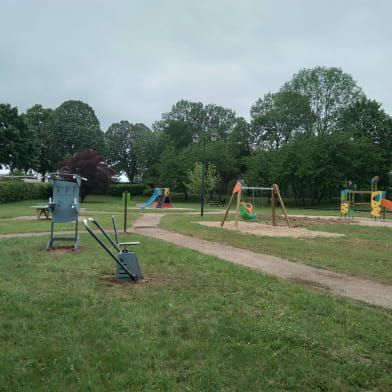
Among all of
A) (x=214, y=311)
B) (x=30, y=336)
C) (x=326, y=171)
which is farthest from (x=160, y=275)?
(x=326, y=171)

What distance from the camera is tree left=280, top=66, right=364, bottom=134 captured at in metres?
48.4

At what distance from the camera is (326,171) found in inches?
1427

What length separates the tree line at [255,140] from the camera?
37.9 m

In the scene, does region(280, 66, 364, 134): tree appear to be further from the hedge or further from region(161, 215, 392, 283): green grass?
region(161, 215, 392, 283): green grass

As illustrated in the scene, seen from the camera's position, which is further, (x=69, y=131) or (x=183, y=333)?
(x=69, y=131)

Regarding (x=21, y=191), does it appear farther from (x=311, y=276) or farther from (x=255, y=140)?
(x=311, y=276)

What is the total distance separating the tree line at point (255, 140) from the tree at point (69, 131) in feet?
0.50

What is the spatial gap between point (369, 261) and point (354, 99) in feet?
155

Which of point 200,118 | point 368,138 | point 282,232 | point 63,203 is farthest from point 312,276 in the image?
point 200,118

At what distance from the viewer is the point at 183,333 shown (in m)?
3.50

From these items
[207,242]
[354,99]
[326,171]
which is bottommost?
[207,242]

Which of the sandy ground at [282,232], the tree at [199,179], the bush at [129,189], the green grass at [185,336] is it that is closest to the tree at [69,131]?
the bush at [129,189]

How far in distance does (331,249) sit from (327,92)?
150 ft

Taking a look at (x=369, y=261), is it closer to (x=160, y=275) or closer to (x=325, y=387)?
(x=160, y=275)
